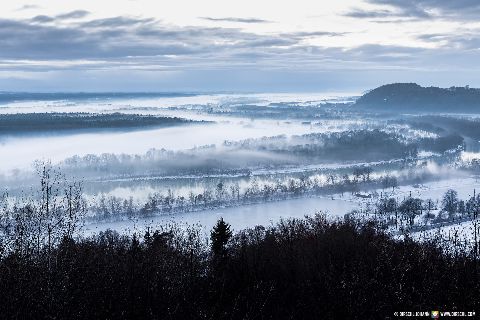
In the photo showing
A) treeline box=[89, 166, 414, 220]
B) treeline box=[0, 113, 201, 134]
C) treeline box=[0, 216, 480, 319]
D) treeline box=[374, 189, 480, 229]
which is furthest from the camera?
treeline box=[0, 113, 201, 134]

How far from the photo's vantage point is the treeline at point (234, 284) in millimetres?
10258

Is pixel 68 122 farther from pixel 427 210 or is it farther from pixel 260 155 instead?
pixel 427 210

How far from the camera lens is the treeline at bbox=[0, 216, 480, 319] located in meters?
10.3

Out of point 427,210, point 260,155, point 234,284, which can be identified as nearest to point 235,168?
point 260,155

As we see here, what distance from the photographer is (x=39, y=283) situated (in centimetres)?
1012

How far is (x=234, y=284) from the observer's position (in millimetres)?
15156

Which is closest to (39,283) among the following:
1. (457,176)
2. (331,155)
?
(457,176)

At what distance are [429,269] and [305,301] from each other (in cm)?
474

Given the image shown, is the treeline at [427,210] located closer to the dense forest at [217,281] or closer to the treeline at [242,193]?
the treeline at [242,193]

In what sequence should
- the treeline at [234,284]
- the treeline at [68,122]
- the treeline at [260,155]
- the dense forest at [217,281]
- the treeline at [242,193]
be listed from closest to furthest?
the treeline at [234,284] < the dense forest at [217,281] < the treeline at [242,193] < the treeline at [260,155] < the treeline at [68,122]

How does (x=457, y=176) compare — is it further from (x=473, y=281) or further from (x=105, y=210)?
(x=473, y=281)

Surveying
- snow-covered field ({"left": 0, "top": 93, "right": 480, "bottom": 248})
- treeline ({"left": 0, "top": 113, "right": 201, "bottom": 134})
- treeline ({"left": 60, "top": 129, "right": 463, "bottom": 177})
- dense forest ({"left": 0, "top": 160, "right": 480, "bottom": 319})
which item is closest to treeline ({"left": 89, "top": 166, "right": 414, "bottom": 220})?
snow-covered field ({"left": 0, "top": 93, "right": 480, "bottom": 248})

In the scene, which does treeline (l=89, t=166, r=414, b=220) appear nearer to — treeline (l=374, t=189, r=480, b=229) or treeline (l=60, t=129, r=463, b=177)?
treeline (l=374, t=189, r=480, b=229)

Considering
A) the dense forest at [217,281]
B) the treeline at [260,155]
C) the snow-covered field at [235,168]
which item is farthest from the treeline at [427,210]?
the treeline at [260,155]
